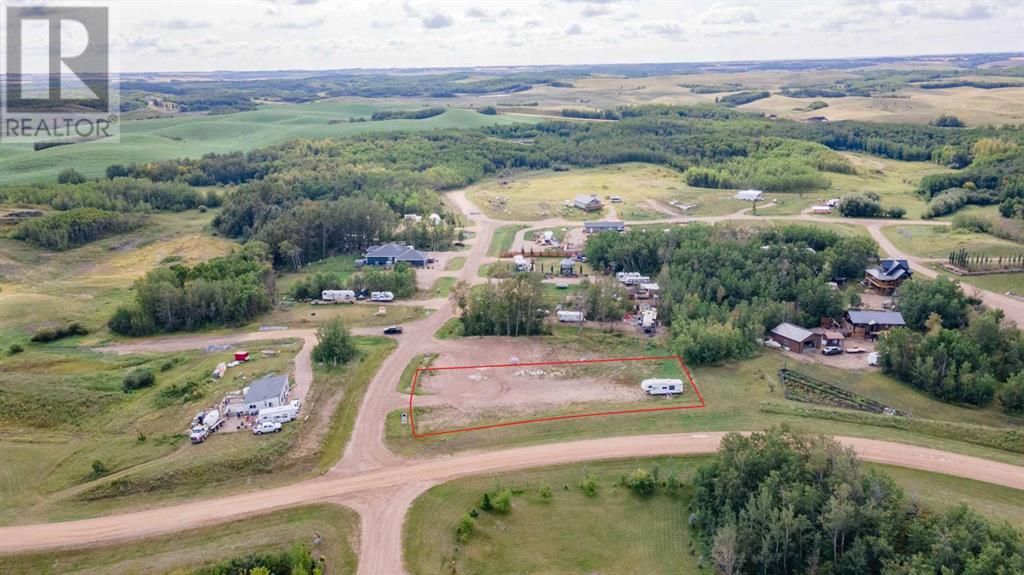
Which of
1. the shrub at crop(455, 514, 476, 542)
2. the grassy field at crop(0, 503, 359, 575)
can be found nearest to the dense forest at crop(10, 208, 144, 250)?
the grassy field at crop(0, 503, 359, 575)

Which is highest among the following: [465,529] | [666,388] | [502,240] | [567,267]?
[502,240]

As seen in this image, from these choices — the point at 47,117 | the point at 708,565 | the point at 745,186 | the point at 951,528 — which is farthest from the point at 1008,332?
the point at 47,117

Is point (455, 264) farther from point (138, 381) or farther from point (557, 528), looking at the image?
point (557, 528)

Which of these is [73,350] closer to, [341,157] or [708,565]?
[708,565]

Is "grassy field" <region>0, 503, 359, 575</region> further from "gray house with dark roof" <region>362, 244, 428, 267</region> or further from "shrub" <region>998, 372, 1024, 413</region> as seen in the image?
"gray house with dark roof" <region>362, 244, 428, 267</region>

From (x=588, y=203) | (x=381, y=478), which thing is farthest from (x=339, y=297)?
(x=588, y=203)
